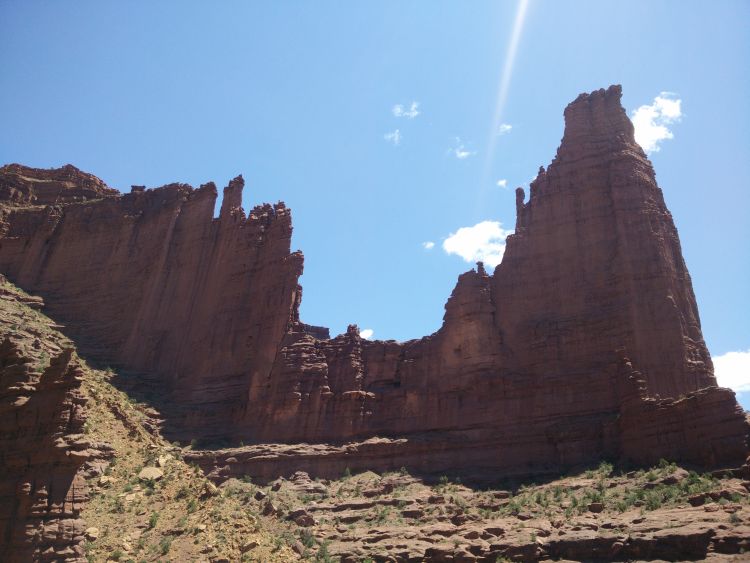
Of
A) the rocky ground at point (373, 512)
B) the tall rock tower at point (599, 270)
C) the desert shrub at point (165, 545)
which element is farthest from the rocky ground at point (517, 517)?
the tall rock tower at point (599, 270)

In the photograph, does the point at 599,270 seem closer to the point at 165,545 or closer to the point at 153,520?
the point at 153,520

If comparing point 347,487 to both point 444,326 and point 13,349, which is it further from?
point 13,349

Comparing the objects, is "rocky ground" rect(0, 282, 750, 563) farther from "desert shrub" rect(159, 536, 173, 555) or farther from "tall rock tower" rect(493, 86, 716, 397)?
"tall rock tower" rect(493, 86, 716, 397)

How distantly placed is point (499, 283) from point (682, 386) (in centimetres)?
1526

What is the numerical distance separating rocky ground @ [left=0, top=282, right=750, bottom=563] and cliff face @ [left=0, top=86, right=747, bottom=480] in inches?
129

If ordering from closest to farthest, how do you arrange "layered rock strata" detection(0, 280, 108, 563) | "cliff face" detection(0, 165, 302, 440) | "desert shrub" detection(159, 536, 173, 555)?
"layered rock strata" detection(0, 280, 108, 563) → "desert shrub" detection(159, 536, 173, 555) → "cliff face" detection(0, 165, 302, 440)

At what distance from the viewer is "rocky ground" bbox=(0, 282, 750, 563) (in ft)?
70.0

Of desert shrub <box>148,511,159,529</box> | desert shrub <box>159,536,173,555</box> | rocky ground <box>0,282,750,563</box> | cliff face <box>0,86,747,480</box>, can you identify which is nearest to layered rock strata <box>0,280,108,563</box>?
rocky ground <box>0,282,750,563</box>

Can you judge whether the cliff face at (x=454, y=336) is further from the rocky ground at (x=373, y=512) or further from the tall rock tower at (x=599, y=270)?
the rocky ground at (x=373, y=512)

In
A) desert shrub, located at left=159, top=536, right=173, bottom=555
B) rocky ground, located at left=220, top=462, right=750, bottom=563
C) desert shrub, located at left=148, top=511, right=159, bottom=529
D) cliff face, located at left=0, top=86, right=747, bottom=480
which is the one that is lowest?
desert shrub, located at left=159, top=536, right=173, bottom=555

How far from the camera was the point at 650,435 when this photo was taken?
37812 millimetres

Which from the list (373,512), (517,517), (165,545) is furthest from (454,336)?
(165,545)

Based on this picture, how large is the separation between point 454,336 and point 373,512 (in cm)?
1629

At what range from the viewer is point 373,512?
40.4 metres
